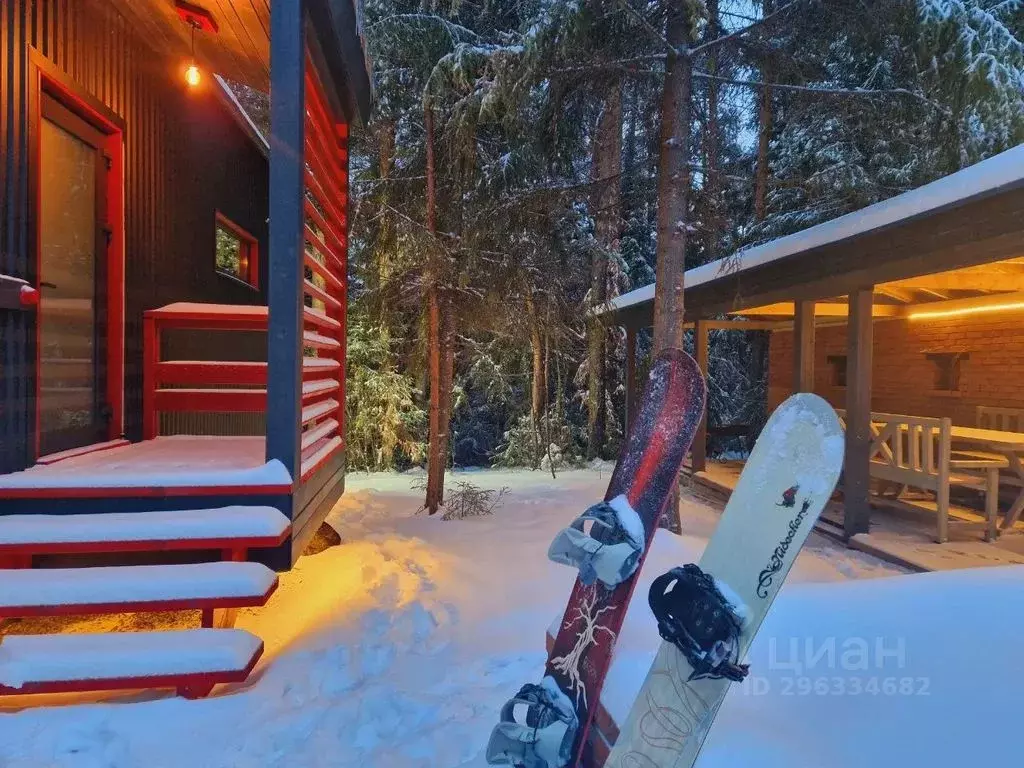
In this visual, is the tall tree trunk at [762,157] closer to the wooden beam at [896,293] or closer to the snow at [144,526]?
the wooden beam at [896,293]

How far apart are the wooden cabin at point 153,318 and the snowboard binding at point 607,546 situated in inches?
53.7

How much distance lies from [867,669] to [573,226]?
23.7 ft

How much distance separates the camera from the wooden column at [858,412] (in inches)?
193

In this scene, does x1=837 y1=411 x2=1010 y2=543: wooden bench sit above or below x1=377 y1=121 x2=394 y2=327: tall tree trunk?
below

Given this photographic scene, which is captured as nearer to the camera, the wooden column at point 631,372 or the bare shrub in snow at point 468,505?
the bare shrub in snow at point 468,505

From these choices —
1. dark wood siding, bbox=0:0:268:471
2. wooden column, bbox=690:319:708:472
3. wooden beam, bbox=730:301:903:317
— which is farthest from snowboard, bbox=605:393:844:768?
wooden column, bbox=690:319:708:472

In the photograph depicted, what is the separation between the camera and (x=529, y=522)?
228 inches

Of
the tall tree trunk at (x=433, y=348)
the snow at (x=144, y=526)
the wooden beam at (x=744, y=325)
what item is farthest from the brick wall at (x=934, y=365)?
the snow at (x=144, y=526)

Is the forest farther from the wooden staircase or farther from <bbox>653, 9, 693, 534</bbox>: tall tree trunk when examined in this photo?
the wooden staircase

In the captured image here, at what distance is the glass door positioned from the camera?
3.39 metres

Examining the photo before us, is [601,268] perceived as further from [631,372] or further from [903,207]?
[903,207]

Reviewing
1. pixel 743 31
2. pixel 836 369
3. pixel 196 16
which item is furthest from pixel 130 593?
pixel 836 369

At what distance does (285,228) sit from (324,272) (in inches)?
49.3

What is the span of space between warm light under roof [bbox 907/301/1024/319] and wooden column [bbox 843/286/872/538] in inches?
103
